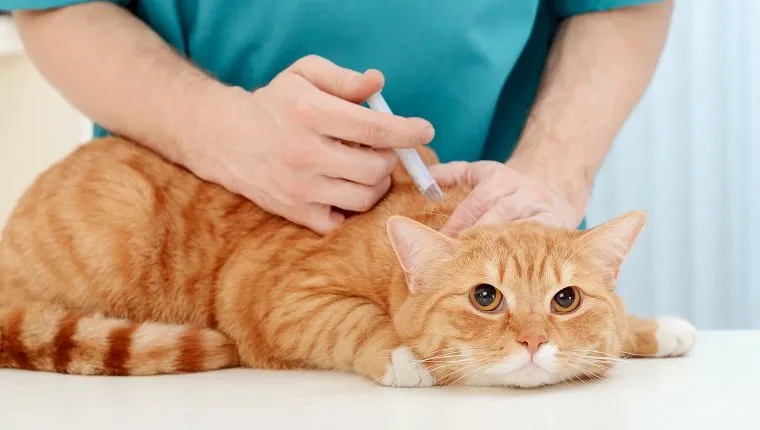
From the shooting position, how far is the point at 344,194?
50.2 inches

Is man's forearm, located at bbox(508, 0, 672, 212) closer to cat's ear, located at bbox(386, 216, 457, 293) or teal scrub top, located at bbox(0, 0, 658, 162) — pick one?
teal scrub top, located at bbox(0, 0, 658, 162)

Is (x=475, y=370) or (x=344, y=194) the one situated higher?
(x=344, y=194)

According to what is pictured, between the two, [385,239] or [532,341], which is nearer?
[532,341]

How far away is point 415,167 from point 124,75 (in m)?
0.50

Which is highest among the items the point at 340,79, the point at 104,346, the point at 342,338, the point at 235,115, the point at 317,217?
the point at 340,79

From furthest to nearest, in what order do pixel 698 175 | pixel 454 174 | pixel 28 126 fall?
pixel 698 175, pixel 28 126, pixel 454 174

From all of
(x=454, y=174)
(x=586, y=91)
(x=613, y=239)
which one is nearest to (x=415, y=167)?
(x=454, y=174)

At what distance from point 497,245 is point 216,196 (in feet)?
1.70

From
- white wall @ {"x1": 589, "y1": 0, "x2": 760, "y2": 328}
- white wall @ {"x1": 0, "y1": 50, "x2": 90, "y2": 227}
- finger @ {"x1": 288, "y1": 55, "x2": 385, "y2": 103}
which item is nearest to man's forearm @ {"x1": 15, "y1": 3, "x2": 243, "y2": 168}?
finger @ {"x1": 288, "y1": 55, "x2": 385, "y2": 103}

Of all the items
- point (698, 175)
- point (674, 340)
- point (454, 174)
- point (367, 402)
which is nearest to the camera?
point (367, 402)

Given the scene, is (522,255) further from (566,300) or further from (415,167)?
(415,167)

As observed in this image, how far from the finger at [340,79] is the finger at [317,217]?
187 millimetres

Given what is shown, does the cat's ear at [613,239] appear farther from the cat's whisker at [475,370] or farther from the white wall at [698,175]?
the white wall at [698,175]

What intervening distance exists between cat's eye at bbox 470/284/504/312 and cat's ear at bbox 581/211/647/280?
0.16 metres
